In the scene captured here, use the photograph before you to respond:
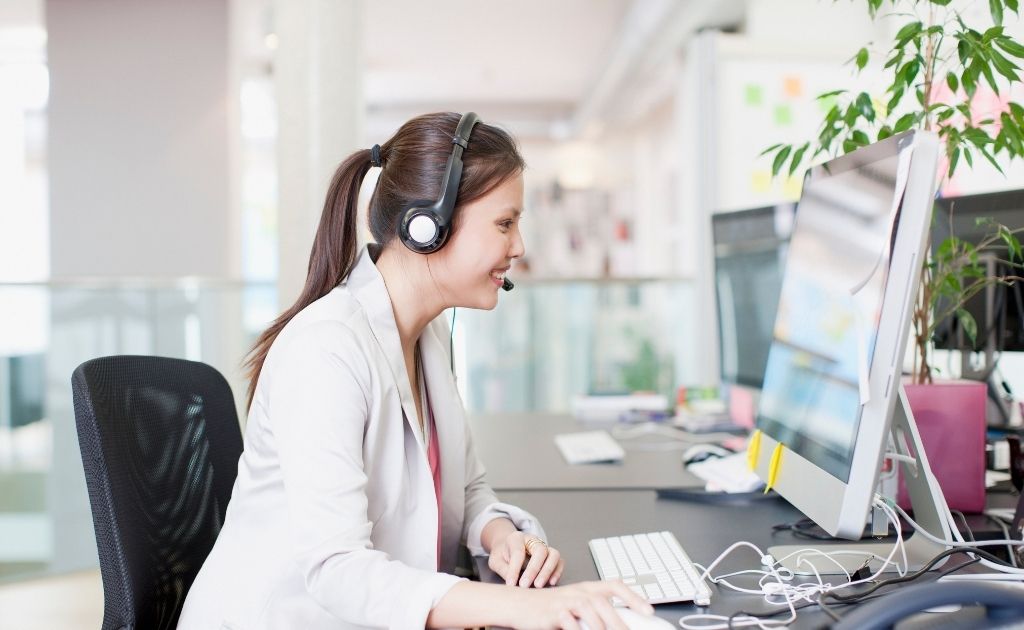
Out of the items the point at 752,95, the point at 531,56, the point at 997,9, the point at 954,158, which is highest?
the point at 531,56

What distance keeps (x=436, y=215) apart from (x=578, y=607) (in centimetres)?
54

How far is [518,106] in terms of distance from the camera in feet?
29.3

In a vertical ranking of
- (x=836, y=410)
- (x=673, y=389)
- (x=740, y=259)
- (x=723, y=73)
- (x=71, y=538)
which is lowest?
(x=71, y=538)

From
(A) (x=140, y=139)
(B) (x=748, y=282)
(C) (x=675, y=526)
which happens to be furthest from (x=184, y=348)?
(C) (x=675, y=526)

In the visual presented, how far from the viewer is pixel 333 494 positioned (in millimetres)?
959

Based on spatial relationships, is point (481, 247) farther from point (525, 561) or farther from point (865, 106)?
point (865, 106)

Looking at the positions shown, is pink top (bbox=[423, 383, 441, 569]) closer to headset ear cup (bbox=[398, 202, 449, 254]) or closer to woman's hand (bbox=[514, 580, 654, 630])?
headset ear cup (bbox=[398, 202, 449, 254])

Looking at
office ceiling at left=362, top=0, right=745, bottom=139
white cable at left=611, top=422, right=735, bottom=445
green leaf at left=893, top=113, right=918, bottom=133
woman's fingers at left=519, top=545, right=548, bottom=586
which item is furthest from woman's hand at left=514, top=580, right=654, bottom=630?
office ceiling at left=362, top=0, right=745, bottom=139

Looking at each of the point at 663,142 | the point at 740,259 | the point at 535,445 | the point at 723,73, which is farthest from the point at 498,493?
the point at 663,142

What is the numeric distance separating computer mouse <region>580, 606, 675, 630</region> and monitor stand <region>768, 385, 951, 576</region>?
0.27 m

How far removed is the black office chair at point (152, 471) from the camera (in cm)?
109

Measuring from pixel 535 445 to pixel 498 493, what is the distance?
1.58ft

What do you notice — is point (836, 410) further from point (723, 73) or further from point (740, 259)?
point (723, 73)

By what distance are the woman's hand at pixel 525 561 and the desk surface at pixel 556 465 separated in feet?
1.53
